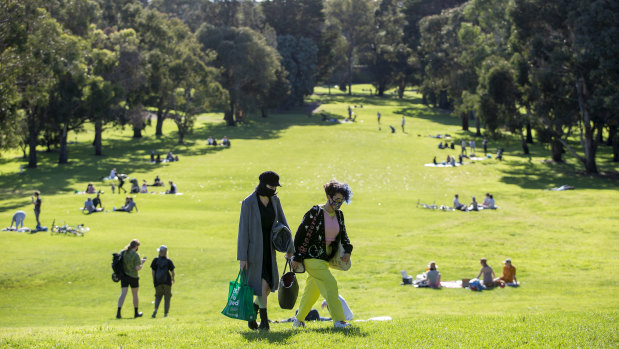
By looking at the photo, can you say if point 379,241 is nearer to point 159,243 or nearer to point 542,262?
point 542,262

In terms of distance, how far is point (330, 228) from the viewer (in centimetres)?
1007

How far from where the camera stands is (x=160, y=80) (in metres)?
73.1

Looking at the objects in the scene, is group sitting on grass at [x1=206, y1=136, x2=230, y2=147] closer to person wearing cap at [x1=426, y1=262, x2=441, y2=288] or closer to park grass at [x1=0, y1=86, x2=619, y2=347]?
park grass at [x1=0, y1=86, x2=619, y2=347]

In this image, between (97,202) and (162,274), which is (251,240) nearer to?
(162,274)

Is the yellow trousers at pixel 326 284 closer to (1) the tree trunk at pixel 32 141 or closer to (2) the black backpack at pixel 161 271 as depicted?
(2) the black backpack at pixel 161 271

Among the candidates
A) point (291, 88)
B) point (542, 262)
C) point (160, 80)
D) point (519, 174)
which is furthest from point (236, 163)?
point (291, 88)

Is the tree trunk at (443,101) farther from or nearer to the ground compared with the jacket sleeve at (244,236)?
farther from the ground

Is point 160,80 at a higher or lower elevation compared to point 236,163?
higher

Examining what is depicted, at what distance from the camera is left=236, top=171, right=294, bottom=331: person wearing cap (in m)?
9.90

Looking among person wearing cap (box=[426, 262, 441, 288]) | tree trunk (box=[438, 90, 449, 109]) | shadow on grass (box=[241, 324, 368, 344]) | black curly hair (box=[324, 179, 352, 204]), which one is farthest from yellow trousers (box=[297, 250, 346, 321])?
tree trunk (box=[438, 90, 449, 109])

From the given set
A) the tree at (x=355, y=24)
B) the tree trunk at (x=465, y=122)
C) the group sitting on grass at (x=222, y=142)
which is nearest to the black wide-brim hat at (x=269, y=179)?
the group sitting on grass at (x=222, y=142)

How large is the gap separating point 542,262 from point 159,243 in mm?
15772

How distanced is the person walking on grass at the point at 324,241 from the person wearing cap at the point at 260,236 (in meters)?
0.23

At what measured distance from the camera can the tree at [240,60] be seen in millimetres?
89812
